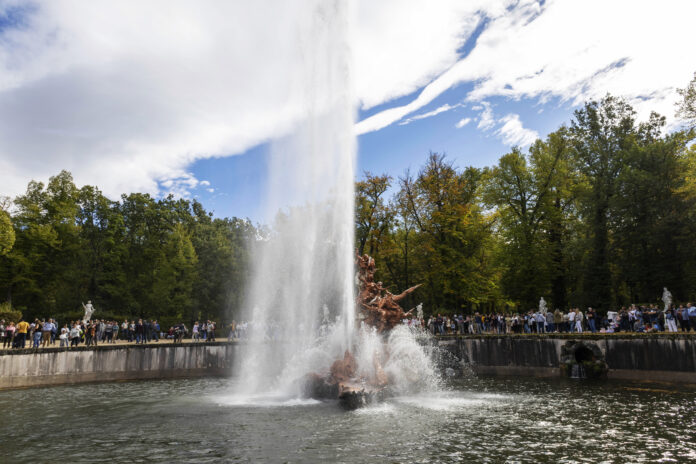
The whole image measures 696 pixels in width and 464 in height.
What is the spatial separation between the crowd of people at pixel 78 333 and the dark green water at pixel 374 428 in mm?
10166

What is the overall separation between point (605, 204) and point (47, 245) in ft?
195

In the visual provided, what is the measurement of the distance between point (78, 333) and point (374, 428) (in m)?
28.3

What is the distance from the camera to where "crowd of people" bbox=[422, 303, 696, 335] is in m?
28.2

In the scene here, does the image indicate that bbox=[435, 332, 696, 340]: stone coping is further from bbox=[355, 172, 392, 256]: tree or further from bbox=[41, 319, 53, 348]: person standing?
bbox=[41, 319, 53, 348]: person standing

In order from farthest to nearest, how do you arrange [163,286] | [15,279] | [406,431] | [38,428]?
1. [163,286]
2. [15,279]
3. [38,428]
4. [406,431]

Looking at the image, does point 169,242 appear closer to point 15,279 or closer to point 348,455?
point 15,279

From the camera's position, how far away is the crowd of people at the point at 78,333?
31.3 meters

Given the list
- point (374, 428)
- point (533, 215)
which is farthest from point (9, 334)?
point (533, 215)

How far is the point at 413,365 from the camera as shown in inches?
901

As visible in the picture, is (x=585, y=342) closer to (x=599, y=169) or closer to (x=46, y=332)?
(x=599, y=169)

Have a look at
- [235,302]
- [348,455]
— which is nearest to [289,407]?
[348,455]

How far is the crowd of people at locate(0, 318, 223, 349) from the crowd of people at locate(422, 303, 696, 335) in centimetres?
2267

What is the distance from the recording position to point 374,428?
48.7 feet

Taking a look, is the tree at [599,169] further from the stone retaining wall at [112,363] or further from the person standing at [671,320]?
the stone retaining wall at [112,363]
